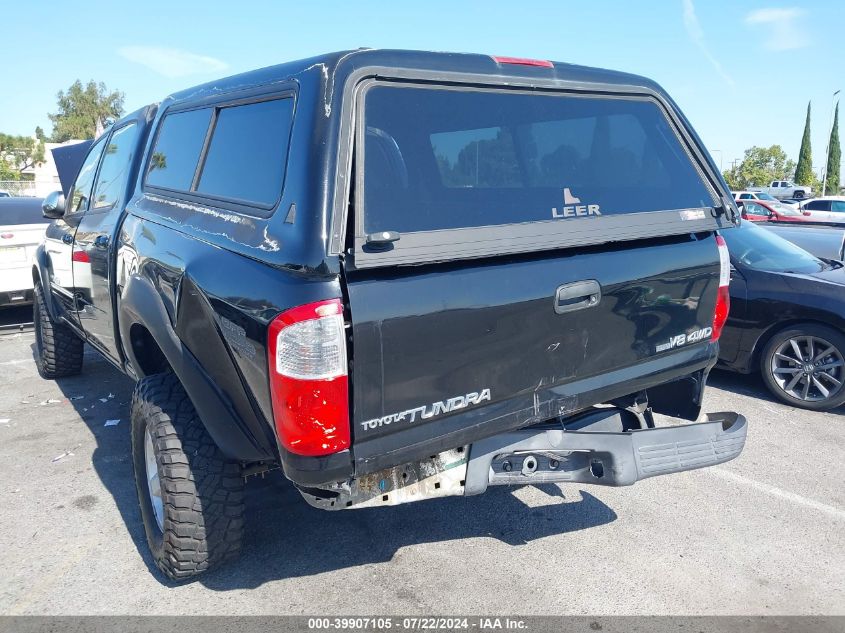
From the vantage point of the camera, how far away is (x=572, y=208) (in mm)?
2805

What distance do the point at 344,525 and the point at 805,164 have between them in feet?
193

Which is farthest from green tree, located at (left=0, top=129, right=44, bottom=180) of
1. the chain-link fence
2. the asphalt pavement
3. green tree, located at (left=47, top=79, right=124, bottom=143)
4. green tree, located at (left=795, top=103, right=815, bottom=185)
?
the asphalt pavement

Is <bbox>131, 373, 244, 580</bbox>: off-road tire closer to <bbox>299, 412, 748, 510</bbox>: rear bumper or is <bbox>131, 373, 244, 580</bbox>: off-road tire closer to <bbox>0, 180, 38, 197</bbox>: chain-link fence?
<bbox>299, 412, 748, 510</bbox>: rear bumper

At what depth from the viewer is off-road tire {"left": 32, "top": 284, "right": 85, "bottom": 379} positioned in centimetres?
581

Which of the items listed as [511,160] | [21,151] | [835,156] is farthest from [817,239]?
[21,151]

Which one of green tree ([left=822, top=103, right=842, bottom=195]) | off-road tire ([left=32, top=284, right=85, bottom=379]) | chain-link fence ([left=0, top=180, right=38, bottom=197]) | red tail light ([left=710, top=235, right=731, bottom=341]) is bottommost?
off-road tire ([left=32, top=284, right=85, bottom=379])

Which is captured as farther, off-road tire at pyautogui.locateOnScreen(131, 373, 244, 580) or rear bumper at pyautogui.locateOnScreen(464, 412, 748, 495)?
off-road tire at pyautogui.locateOnScreen(131, 373, 244, 580)

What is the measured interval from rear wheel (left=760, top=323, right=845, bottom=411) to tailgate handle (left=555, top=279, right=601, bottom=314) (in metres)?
3.45

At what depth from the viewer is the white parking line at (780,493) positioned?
3.74 metres

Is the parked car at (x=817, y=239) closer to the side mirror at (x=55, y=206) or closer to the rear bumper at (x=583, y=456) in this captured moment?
the rear bumper at (x=583, y=456)

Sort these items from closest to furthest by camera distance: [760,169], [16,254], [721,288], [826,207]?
[721,288] → [16,254] → [826,207] → [760,169]

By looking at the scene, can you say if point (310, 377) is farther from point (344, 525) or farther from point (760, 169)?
point (760, 169)

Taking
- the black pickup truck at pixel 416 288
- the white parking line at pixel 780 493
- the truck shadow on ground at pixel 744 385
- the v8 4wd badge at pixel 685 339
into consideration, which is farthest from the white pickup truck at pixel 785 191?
the black pickup truck at pixel 416 288

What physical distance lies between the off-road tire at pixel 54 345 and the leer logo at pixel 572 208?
458cm
